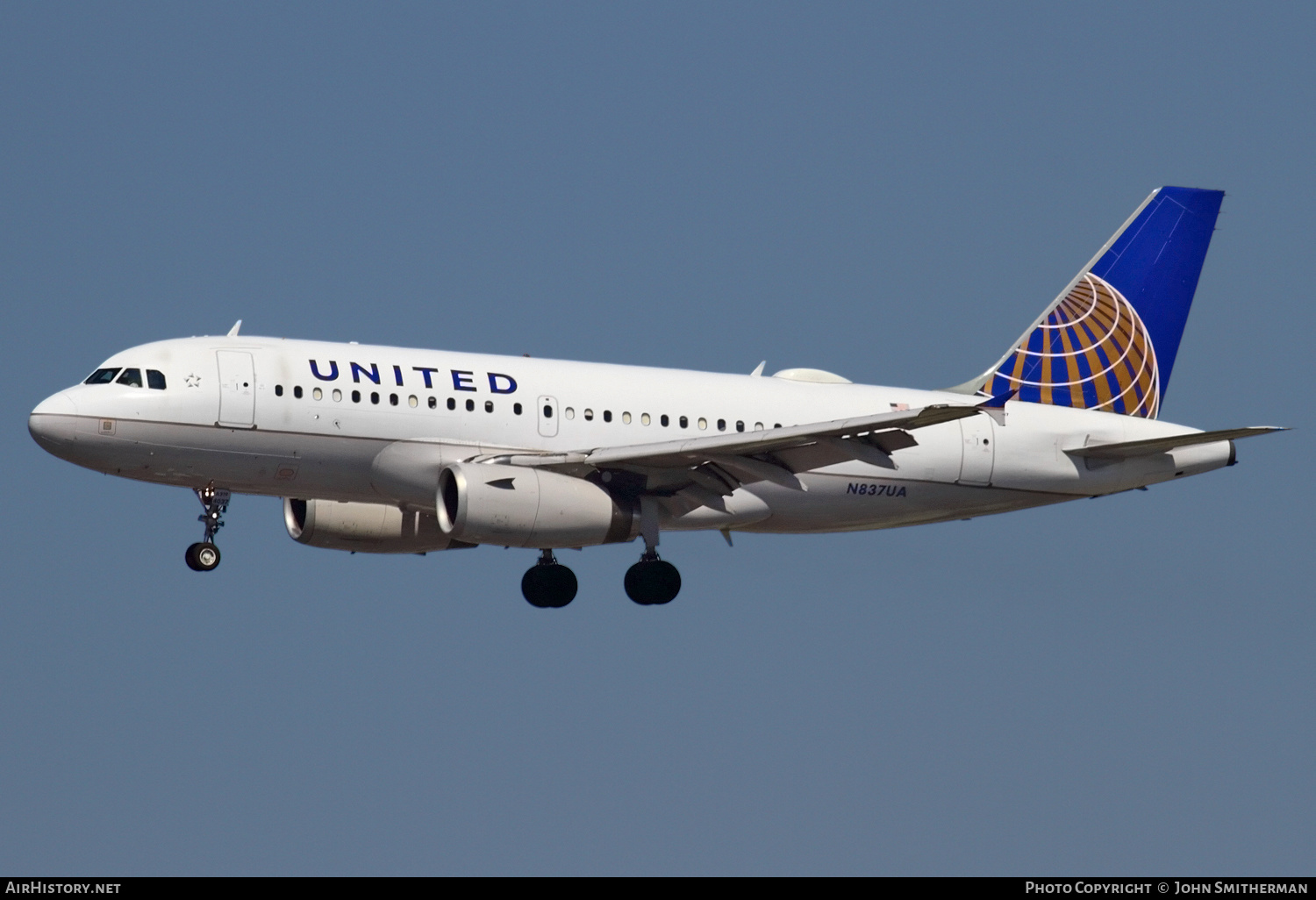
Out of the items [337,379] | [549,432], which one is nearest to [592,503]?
[549,432]

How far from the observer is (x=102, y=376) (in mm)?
40000

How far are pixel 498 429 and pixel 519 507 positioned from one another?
2.32m

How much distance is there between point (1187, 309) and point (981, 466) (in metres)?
8.43

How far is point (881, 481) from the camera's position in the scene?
1737 inches

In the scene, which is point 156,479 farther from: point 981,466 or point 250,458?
point 981,466

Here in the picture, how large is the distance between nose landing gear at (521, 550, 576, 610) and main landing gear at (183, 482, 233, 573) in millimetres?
6539

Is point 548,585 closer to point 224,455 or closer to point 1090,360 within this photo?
point 224,455

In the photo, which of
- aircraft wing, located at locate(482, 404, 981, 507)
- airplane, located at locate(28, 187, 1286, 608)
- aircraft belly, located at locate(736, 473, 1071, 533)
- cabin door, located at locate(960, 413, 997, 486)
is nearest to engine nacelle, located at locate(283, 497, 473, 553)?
airplane, located at locate(28, 187, 1286, 608)

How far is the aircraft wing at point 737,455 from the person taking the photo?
3838 cm

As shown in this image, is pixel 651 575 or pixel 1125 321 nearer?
pixel 651 575

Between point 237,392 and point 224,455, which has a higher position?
point 237,392

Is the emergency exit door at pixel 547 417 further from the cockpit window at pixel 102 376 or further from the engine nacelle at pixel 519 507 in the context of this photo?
the cockpit window at pixel 102 376

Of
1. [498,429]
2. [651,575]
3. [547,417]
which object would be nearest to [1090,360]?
[651,575]

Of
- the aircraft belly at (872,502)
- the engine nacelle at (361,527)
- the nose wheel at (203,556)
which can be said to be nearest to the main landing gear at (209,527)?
the nose wheel at (203,556)
